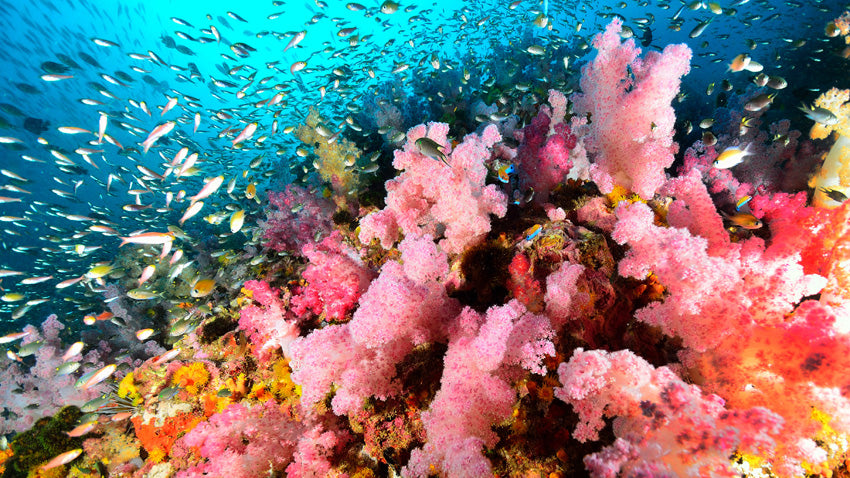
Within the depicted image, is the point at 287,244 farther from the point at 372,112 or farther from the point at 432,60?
the point at 432,60

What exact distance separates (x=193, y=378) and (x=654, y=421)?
19.5 feet

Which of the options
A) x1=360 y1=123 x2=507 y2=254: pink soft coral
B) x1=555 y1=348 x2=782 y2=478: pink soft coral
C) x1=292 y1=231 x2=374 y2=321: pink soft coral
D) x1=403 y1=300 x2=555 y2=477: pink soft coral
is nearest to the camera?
x1=555 y1=348 x2=782 y2=478: pink soft coral

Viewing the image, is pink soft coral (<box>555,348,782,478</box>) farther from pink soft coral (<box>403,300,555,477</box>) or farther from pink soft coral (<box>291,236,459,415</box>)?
pink soft coral (<box>291,236,459,415</box>)

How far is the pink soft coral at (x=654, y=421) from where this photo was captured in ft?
5.07

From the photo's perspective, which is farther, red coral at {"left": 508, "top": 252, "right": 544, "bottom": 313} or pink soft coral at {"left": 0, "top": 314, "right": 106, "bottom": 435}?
pink soft coral at {"left": 0, "top": 314, "right": 106, "bottom": 435}

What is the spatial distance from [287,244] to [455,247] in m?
4.57

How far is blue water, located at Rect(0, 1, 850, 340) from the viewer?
1085 cm

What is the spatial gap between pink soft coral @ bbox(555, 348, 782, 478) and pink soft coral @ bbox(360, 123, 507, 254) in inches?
68.6

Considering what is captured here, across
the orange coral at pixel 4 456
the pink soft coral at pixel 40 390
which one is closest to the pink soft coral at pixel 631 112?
the pink soft coral at pixel 40 390

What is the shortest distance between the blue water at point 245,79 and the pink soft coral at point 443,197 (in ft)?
18.4

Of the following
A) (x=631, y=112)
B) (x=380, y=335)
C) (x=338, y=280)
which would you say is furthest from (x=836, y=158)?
(x=338, y=280)

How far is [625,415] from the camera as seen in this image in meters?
1.87

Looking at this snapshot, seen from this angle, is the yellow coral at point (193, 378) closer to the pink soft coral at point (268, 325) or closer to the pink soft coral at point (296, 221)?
the pink soft coral at point (268, 325)

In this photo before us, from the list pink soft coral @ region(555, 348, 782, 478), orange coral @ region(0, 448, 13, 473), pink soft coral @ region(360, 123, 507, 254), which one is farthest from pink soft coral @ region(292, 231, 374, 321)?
orange coral @ region(0, 448, 13, 473)
